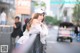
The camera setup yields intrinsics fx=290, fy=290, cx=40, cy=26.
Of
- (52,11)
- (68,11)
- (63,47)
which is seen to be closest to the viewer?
(63,47)

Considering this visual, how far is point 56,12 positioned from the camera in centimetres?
1891

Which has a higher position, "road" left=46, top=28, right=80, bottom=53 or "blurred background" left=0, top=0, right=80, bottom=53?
"blurred background" left=0, top=0, right=80, bottom=53

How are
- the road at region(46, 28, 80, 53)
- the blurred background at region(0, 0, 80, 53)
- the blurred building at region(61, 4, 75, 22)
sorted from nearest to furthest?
the road at region(46, 28, 80, 53), the blurred background at region(0, 0, 80, 53), the blurred building at region(61, 4, 75, 22)

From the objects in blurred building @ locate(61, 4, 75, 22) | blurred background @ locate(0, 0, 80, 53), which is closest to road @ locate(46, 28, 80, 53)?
blurred background @ locate(0, 0, 80, 53)

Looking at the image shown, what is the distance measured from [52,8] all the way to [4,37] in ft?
39.8

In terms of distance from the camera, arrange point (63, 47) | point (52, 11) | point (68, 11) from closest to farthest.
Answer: point (63, 47) < point (52, 11) < point (68, 11)

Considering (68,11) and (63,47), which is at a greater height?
(68,11)

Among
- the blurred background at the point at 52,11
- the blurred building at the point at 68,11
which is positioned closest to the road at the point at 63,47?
the blurred background at the point at 52,11

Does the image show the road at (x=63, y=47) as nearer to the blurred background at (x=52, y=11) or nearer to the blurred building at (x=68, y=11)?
the blurred background at (x=52, y=11)

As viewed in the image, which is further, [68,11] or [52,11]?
[68,11]

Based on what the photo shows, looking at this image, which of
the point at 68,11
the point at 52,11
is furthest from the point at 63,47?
the point at 68,11

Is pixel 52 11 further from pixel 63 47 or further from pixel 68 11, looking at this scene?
pixel 63 47

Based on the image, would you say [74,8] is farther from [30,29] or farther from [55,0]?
[30,29]

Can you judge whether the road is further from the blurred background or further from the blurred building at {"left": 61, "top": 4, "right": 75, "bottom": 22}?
the blurred building at {"left": 61, "top": 4, "right": 75, "bottom": 22}
